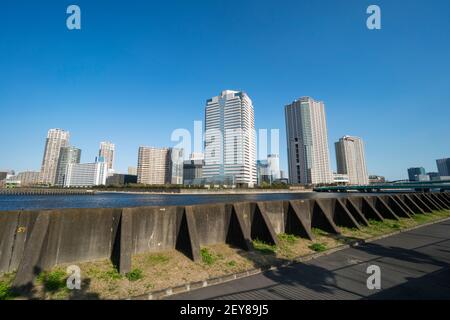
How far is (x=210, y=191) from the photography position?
139875 mm

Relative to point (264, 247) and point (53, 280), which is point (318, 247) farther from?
point (53, 280)

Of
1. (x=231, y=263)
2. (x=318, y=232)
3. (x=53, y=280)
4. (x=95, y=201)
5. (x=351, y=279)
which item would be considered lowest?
(x=95, y=201)

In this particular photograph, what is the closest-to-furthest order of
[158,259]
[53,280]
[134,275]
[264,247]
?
[53,280] → [134,275] → [158,259] → [264,247]

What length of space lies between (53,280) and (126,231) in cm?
235

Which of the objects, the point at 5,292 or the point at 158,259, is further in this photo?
the point at 158,259

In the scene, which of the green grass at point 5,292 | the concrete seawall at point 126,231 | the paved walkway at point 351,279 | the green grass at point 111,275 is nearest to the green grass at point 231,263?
the paved walkway at point 351,279

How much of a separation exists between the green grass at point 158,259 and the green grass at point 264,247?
164 inches

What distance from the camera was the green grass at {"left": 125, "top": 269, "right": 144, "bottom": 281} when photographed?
688 cm

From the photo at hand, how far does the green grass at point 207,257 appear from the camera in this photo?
849 cm

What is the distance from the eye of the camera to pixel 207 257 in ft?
29.2

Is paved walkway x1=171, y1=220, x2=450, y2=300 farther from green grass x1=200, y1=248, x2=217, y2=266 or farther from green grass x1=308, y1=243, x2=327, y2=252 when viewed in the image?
green grass x1=200, y1=248, x2=217, y2=266

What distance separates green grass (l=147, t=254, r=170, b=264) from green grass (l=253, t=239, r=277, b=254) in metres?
4.16

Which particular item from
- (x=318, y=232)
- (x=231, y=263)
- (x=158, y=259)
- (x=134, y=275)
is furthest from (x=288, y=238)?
(x=134, y=275)
